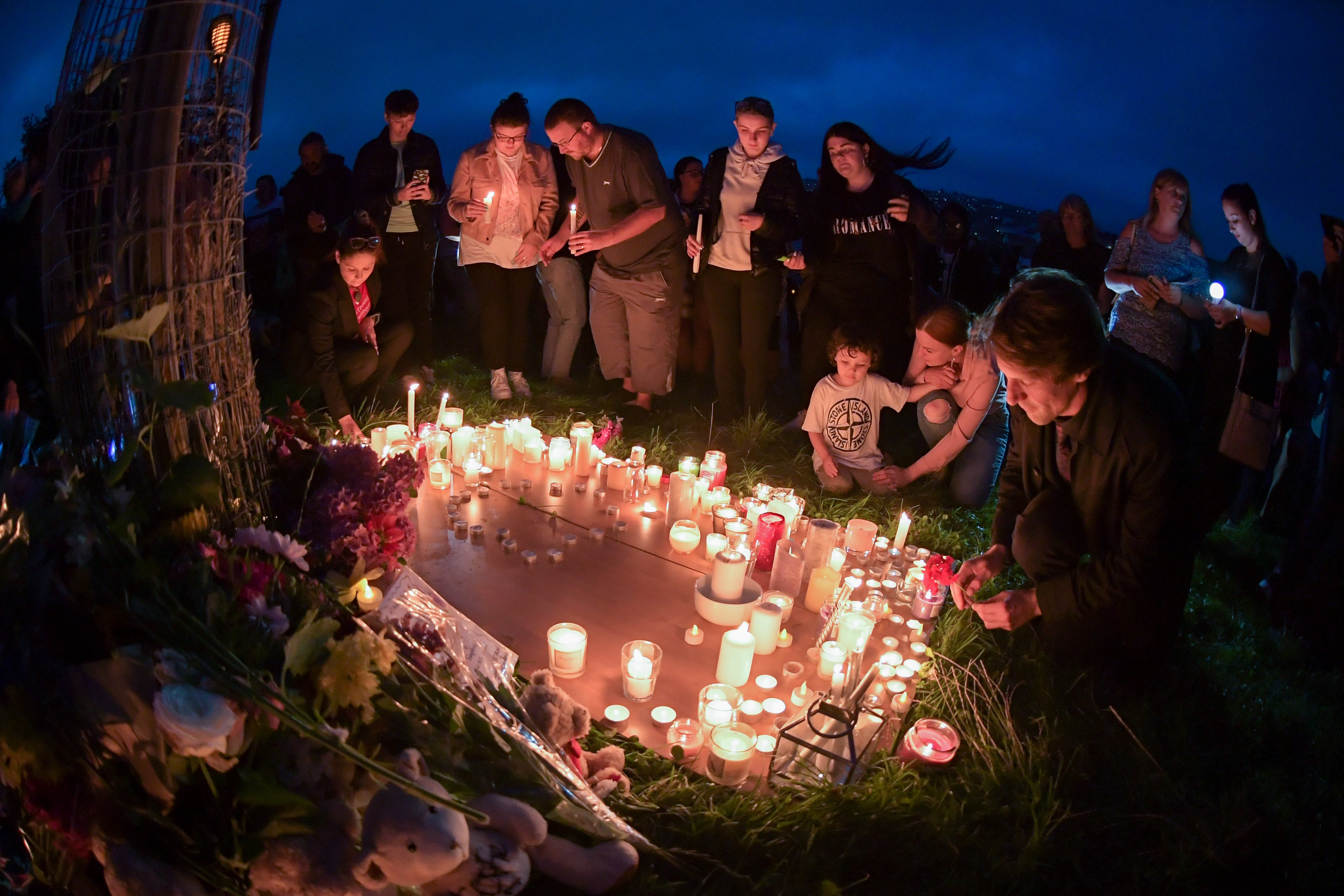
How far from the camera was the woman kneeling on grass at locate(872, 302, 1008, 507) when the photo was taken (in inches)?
155

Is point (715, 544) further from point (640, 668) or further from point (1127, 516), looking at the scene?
point (1127, 516)

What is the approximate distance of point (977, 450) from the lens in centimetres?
410

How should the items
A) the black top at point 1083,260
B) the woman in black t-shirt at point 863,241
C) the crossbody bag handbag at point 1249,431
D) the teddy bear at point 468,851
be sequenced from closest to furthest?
1. the teddy bear at point 468,851
2. the crossbody bag handbag at point 1249,431
3. the woman in black t-shirt at point 863,241
4. the black top at point 1083,260

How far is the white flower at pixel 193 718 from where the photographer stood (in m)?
1.24

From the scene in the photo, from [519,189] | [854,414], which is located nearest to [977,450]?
[854,414]

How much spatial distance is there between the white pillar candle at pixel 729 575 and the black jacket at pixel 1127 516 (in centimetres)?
93

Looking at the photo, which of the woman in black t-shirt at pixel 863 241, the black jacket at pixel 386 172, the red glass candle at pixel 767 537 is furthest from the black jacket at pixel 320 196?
the red glass candle at pixel 767 537

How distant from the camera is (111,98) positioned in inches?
70.2

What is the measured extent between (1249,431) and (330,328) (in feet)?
14.7

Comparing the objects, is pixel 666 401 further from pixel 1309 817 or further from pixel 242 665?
pixel 242 665

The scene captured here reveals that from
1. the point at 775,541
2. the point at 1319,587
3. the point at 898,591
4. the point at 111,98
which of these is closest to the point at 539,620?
the point at 775,541

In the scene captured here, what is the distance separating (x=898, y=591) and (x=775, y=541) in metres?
0.49

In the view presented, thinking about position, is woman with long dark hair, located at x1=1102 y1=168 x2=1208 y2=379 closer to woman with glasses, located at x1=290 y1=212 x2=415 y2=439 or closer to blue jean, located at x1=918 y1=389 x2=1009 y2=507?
blue jean, located at x1=918 y1=389 x2=1009 y2=507

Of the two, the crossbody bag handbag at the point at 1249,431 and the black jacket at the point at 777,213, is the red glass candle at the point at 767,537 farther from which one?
the crossbody bag handbag at the point at 1249,431
